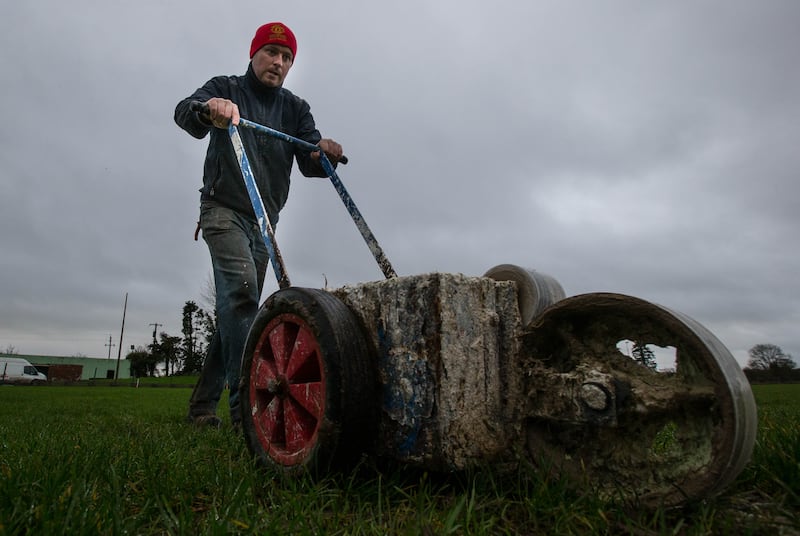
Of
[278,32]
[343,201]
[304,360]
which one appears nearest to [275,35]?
[278,32]

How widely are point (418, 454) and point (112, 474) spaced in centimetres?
115

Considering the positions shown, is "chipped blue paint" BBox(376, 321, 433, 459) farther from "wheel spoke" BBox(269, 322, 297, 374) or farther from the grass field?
"wheel spoke" BBox(269, 322, 297, 374)

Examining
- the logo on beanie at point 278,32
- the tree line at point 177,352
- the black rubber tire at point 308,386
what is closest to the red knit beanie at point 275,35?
the logo on beanie at point 278,32

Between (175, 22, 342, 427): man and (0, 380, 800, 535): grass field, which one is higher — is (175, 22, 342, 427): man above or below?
above

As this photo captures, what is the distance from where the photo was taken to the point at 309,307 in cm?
205

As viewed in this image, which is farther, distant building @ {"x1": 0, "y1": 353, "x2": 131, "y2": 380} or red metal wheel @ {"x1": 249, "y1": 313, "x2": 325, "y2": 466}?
distant building @ {"x1": 0, "y1": 353, "x2": 131, "y2": 380}

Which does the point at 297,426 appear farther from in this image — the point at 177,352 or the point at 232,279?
the point at 177,352

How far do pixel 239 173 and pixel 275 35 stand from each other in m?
0.99

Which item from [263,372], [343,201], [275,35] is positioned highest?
[275,35]

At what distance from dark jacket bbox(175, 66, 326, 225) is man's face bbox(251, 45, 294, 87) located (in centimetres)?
11

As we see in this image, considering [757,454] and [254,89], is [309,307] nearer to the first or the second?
[757,454]

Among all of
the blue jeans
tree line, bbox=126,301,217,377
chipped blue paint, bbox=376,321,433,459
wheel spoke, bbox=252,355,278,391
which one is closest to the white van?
tree line, bbox=126,301,217,377

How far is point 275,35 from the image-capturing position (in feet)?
12.4

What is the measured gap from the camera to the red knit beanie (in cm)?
380
